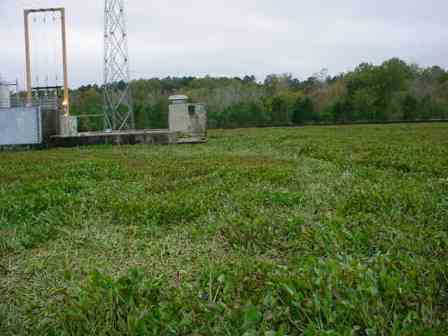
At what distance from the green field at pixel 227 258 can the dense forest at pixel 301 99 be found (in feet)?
105

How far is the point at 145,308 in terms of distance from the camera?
2.00 metres

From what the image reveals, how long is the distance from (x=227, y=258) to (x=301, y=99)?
43823mm

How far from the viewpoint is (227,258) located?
2832 mm

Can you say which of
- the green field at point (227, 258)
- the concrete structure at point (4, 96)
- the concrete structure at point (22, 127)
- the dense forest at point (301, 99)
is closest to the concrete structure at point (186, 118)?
the concrete structure at point (22, 127)

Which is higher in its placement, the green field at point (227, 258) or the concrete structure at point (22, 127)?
the concrete structure at point (22, 127)

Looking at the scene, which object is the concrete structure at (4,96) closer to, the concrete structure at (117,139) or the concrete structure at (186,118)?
the concrete structure at (117,139)

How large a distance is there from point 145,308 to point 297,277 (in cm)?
78

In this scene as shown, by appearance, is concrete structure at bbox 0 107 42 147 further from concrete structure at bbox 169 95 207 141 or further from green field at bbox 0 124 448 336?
green field at bbox 0 124 448 336

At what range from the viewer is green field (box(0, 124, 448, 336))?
1.91 meters

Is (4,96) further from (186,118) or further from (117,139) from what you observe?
(186,118)

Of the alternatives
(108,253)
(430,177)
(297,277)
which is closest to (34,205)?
(108,253)

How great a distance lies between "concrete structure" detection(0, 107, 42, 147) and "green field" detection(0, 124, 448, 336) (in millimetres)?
10807

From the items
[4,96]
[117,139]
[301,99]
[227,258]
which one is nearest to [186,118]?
[117,139]

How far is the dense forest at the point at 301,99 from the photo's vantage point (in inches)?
1649
